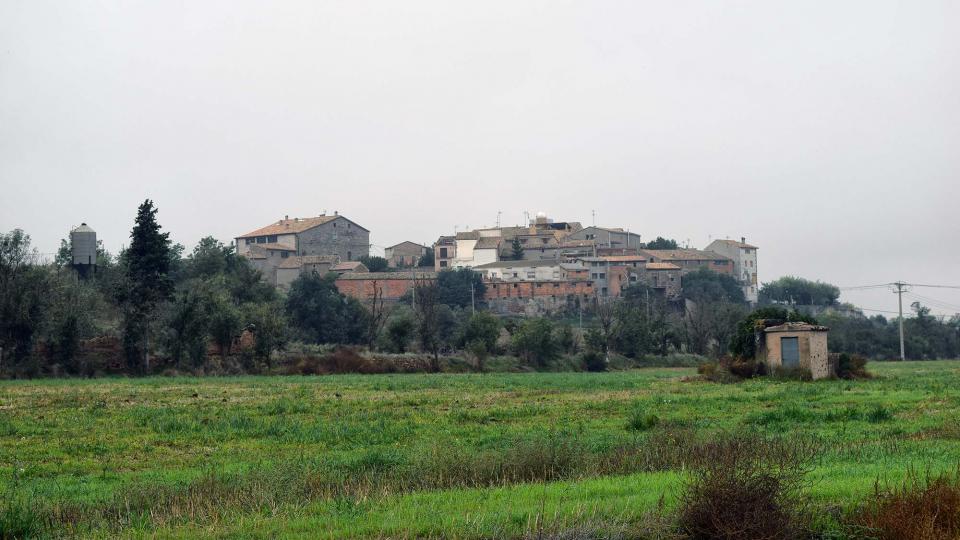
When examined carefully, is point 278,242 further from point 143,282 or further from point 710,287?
point 143,282

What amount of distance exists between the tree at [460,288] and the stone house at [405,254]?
24682mm

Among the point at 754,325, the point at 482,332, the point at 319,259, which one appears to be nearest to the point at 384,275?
the point at 319,259

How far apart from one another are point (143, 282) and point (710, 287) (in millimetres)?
77482

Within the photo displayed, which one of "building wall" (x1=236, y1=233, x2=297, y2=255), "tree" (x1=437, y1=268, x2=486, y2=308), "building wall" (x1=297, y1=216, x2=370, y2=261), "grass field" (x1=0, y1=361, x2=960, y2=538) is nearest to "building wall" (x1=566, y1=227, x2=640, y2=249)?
"tree" (x1=437, y1=268, x2=486, y2=308)

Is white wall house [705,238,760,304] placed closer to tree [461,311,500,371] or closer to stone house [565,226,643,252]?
stone house [565,226,643,252]

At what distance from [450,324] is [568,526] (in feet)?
254

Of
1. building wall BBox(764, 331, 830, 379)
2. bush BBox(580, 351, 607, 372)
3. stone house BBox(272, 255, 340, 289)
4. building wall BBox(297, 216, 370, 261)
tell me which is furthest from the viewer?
building wall BBox(297, 216, 370, 261)

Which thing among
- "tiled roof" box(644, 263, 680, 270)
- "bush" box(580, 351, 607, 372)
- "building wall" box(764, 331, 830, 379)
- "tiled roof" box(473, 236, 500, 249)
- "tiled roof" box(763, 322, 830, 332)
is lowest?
"bush" box(580, 351, 607, 372)

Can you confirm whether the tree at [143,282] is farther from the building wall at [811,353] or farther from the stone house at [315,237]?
the stone house at [315,237]

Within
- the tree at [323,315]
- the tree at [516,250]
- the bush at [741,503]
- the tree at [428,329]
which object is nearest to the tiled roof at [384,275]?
the tree at [516,250]

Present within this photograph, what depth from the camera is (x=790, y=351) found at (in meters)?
44.4

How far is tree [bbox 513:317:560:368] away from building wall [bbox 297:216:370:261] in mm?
54035

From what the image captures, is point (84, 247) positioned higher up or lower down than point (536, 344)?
higher up

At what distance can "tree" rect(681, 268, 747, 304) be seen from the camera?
120312 millimetres
